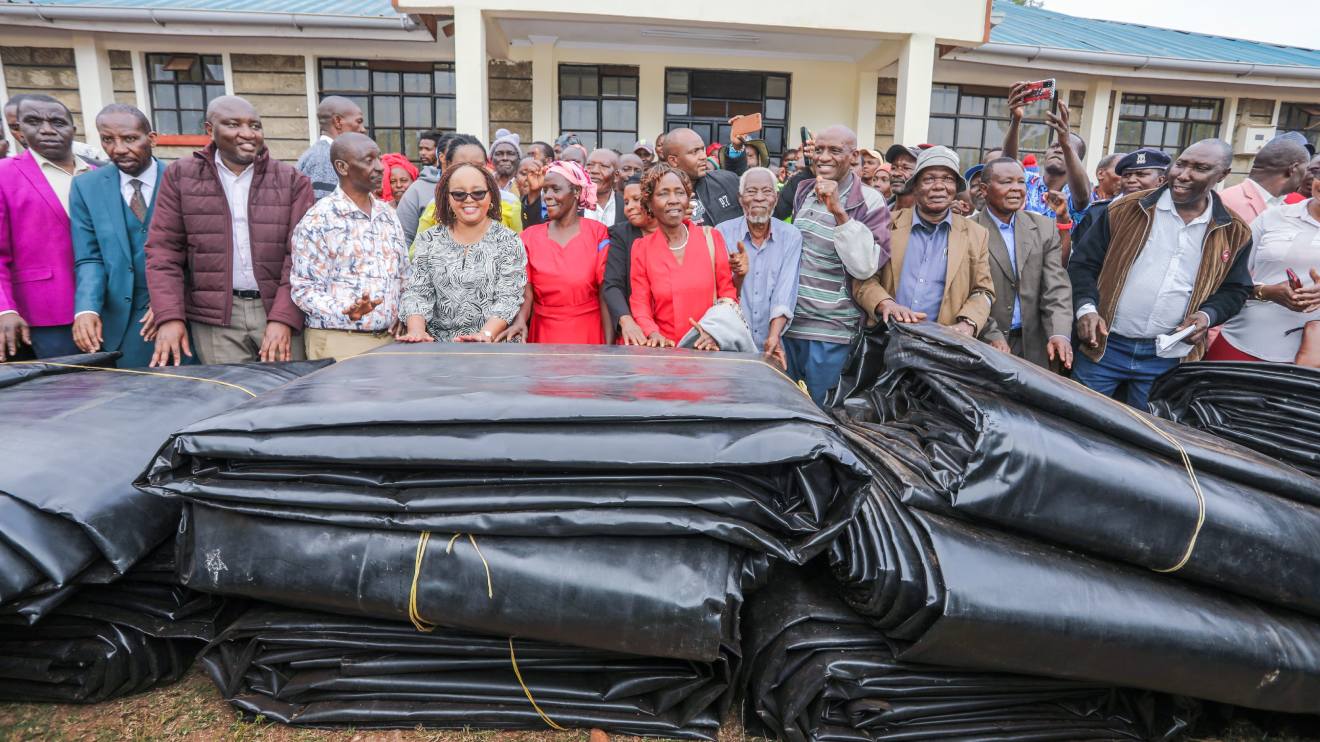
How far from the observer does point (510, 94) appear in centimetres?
891

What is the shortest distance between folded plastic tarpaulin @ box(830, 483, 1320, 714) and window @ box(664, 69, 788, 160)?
8.29 metres

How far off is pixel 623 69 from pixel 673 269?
22.4 feet

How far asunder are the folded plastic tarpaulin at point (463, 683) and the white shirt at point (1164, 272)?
256 cm

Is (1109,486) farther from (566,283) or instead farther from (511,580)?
(566,283)

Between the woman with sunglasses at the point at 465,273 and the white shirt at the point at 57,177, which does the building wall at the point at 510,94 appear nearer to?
the white shirt at the point at 57,177

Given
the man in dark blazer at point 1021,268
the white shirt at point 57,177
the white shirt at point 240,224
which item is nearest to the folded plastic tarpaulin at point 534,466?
the white shirt at point 240,224

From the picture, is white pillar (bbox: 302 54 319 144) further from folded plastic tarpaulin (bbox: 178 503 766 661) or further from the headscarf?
folded plastic tarpaulin (bbox: 178 503 766 661)

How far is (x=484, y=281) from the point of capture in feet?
9.62

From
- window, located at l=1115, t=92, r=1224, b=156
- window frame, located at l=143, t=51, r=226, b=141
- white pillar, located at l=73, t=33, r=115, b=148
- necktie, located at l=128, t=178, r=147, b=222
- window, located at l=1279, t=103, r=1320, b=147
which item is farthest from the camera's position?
window, located at l=1279, t=103, r=1320, b=147

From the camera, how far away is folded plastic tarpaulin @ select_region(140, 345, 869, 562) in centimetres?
149

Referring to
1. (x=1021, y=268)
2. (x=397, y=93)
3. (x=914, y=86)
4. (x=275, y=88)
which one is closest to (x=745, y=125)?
(x=1021, y=268)

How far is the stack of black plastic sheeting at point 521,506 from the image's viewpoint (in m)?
1.49

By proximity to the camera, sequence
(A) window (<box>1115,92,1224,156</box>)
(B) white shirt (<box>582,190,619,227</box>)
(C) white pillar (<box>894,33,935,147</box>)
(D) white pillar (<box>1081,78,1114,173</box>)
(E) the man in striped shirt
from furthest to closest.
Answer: (A) window (<box>1115,92,1224,156</box>), (D) white pillar (<box>1081,78,1114,173</box>), (C) white pillar (<box>894,33,935,147</box>), (B) white shirt (<box>582,190,619,227</box>), (E) the man in striped shirt

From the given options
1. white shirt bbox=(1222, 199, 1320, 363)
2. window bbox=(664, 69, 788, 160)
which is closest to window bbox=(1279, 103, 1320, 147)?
window bbox=(664, 69, 788, 160)
